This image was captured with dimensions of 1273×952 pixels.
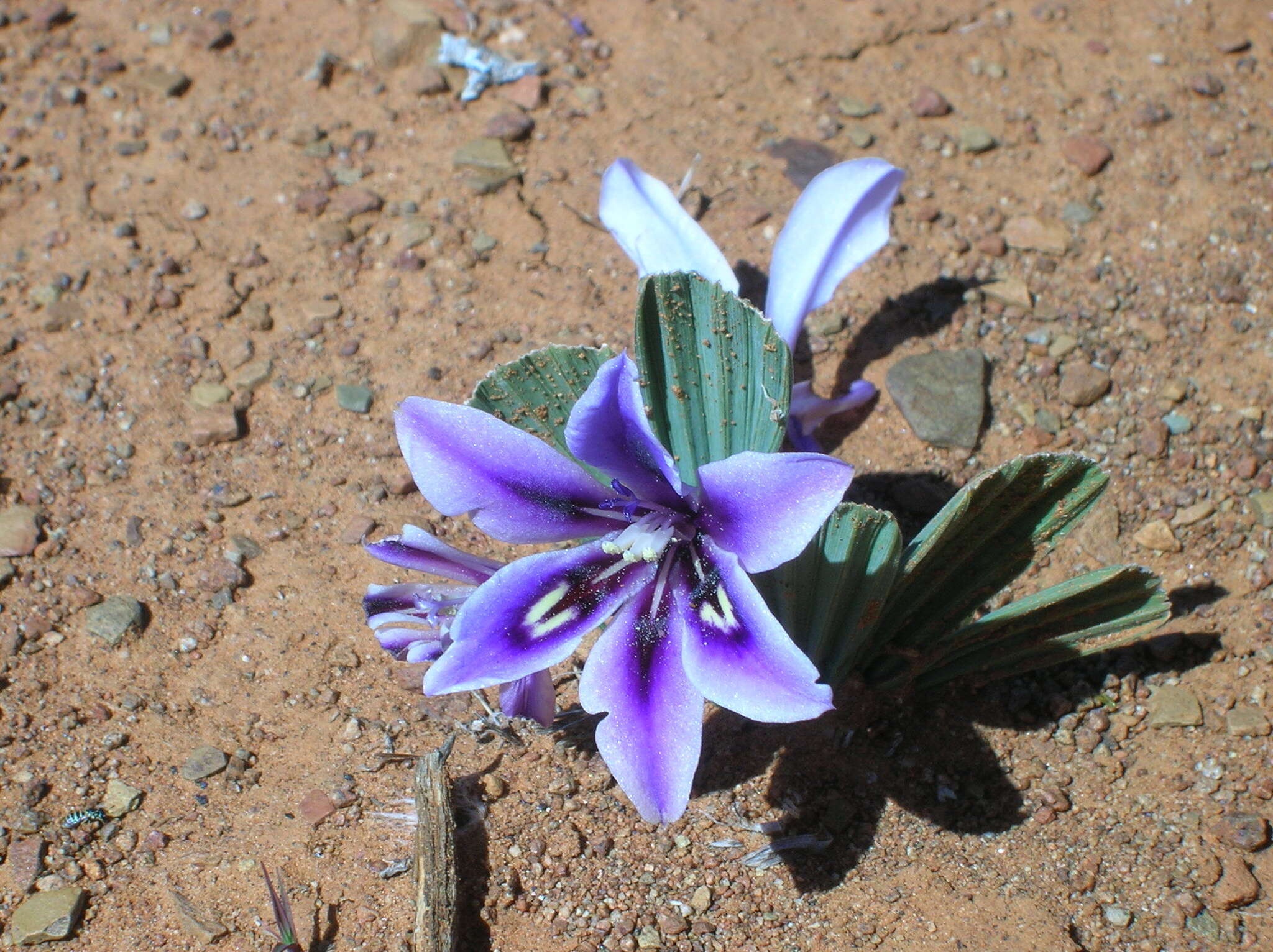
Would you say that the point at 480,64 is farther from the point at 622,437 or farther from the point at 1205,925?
the point at 1205,925

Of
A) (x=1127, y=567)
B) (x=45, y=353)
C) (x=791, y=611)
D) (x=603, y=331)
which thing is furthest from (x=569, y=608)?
(x=45, y=353)

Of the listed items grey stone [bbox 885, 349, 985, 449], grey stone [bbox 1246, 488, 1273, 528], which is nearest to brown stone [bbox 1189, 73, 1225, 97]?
grey stone [bbox 885, 349, 985, 449]

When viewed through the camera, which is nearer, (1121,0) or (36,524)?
(36,524)

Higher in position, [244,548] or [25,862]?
[244,548]

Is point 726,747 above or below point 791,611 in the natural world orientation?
below

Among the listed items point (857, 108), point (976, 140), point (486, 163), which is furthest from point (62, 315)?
point (976, 140)

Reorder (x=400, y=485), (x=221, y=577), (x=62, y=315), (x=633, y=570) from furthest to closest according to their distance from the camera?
(x=62, y=315), (x=400, y=485), (x=221, y=577), (x=633, y=570)

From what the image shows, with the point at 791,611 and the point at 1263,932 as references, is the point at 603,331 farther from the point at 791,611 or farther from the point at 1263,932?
the point at 1263,932
